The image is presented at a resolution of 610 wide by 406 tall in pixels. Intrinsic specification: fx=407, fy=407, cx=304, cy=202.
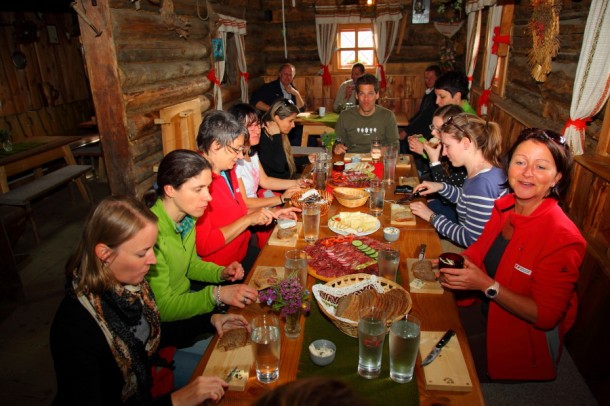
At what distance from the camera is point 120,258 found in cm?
171

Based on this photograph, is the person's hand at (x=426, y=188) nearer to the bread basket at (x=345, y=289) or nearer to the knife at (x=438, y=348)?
the bread basket at (x=345, y=289)

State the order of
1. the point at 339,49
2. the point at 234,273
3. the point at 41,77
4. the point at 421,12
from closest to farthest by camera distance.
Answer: the point at 234,273
the point at 41,77
the point at 421,12
the point at 339,49

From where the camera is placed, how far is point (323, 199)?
3.24 meters

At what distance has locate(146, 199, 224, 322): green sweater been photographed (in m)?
2.16

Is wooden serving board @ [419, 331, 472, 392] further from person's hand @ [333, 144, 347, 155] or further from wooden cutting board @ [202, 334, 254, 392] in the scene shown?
person's hand @ [333, 144, 347, 155]

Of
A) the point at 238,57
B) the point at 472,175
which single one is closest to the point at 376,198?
the point at 472,175

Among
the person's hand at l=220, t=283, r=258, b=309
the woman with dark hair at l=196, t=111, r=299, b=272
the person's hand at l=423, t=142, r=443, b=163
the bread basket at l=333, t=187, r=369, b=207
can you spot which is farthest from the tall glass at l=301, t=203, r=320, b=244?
the person's hand at l=423, t=142, r=443, b=163

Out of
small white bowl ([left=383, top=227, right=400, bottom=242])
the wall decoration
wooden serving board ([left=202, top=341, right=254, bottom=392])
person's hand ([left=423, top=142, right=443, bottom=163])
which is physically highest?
the wall decoration

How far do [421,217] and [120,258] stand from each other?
200cm

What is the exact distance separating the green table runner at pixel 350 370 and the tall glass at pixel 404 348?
3cm

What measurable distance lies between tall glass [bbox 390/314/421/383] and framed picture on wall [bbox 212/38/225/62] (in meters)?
6.61

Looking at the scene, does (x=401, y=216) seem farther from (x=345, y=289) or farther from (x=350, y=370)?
(x=350, y=370)

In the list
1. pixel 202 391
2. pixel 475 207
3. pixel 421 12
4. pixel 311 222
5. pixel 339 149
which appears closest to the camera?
pixel 202 391

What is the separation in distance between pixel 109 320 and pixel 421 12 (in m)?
9.84
